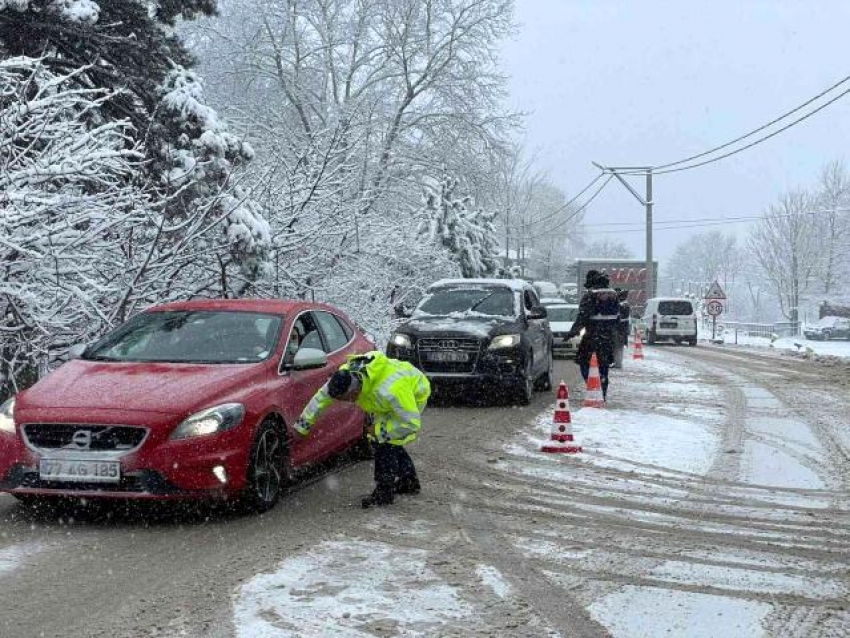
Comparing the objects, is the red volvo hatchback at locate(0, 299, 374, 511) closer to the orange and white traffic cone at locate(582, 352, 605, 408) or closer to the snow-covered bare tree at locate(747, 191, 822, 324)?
the orange and white traffic cone at locate(582, 352, 605, 408)

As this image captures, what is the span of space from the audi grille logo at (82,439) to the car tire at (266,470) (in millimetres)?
994

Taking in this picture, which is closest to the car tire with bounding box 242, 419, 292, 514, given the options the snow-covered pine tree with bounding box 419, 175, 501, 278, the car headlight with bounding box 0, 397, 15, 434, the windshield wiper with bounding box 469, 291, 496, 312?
the car headlight with bounding box 0, 397, 15, 434

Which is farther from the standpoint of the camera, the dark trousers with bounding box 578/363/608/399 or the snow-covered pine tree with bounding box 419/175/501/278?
the snow-covered pine tree with bounding box 419/175/501/278

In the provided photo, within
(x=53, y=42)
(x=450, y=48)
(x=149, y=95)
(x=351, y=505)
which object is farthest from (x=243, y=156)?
(x=450, y=48)

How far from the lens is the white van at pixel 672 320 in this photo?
38750 millimetres

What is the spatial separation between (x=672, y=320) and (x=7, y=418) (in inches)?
1356

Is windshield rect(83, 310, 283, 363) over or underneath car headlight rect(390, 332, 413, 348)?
over

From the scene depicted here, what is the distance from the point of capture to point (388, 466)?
728 centimetres

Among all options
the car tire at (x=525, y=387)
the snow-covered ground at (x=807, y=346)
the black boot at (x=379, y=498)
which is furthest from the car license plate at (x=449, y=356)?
the snow-covered ground at (x=807, y=346)

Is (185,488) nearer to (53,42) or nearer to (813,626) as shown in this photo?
(813,626)

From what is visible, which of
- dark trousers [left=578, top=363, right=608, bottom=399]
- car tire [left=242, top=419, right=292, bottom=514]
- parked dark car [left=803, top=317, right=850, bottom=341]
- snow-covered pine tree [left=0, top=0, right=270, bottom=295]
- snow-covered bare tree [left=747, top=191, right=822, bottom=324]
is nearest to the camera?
car tire [left=242, top=419, right=292, bottom=514]

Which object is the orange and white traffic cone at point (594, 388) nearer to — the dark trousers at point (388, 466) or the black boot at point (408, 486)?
the black boot at point (408, 486)

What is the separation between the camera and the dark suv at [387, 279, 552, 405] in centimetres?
1349

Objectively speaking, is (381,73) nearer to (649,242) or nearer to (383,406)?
(649,242)
